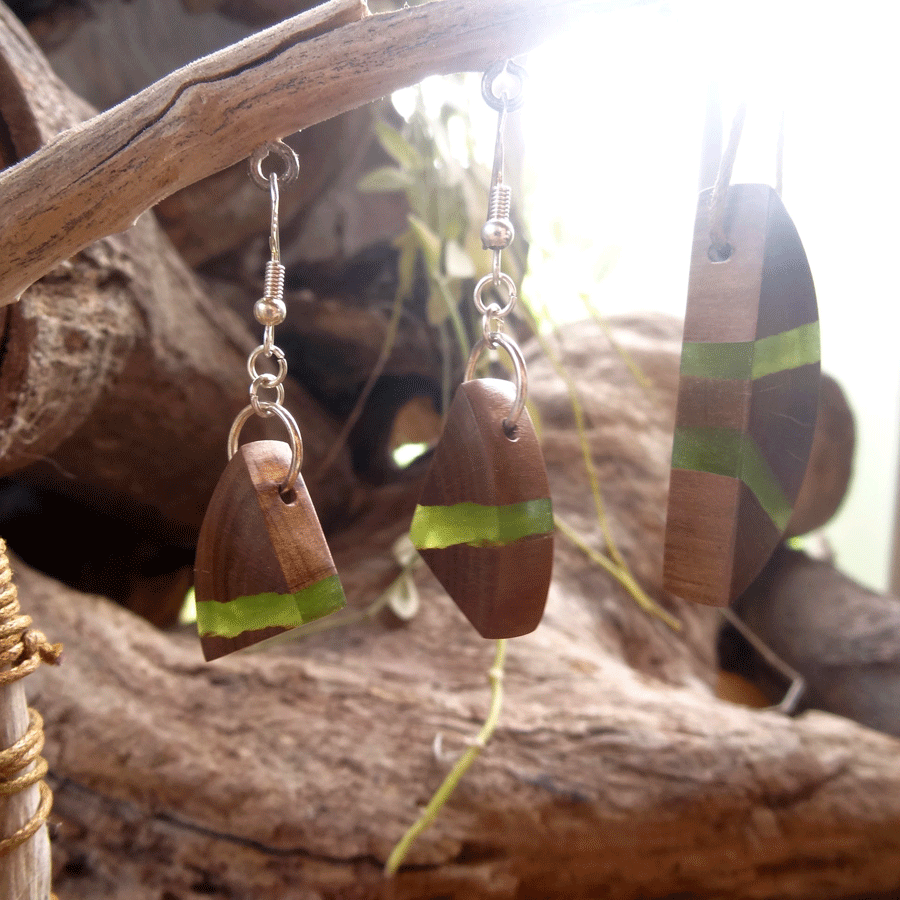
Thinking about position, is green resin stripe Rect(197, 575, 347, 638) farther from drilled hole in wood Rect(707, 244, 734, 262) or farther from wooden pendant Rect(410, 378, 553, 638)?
drilled hole in wood Rect(707, 244, 734, 262)

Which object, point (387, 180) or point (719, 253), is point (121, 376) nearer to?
point (387, 180)

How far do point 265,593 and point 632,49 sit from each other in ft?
3.46

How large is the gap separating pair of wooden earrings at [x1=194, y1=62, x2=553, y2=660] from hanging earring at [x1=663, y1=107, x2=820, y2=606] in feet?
0.42

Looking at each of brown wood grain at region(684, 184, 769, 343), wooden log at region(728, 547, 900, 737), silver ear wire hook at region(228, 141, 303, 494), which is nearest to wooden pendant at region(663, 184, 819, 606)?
brown wood grain at region(684, 184, 769, 343)

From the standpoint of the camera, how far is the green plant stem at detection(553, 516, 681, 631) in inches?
55.0

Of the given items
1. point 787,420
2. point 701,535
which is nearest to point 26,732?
point 701,535

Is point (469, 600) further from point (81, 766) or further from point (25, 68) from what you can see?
point (25, 68)

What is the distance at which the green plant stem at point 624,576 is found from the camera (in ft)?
4.58

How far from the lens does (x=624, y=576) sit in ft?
4.61

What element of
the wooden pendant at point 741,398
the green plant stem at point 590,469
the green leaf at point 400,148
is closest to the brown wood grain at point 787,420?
the wooden pendant at point 741,398

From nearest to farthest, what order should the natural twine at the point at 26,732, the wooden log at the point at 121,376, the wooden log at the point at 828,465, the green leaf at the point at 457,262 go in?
the natural twine at the point at 26,732
the wooden log at the point at 121,376
the green leaf at the point at 457,262
the wooden log at the point at 828,465

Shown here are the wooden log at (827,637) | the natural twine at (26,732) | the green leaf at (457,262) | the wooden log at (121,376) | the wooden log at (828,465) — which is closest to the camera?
the natural twine at (26,732)

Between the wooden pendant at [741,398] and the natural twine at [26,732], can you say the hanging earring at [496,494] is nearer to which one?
the wooden pendant at [741,398]

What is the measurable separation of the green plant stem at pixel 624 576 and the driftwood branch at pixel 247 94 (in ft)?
3.00
